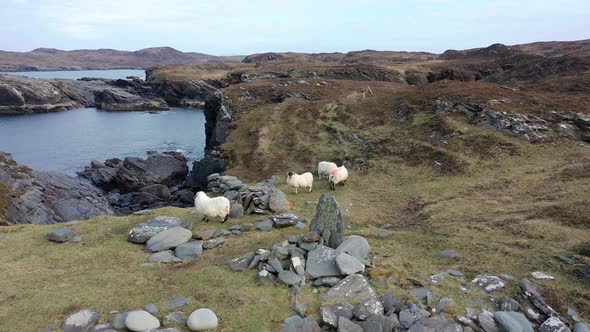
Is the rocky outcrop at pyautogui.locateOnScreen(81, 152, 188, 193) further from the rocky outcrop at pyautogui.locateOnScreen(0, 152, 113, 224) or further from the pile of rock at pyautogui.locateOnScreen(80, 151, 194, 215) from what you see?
the rocky outcrop at pyautogui.locateOnScreen(0, 152, 113, 224)

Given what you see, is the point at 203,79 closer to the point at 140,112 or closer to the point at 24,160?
the point at 140,112

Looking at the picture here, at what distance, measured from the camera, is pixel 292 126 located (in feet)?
148

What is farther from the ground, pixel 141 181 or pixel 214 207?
pixel 214 207

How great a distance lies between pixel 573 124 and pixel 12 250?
127 ft

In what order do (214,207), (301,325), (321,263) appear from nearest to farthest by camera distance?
(301,325) → (321,263) → (214,207)

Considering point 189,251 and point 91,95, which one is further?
point 91,95

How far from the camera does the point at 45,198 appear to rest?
1329 inches

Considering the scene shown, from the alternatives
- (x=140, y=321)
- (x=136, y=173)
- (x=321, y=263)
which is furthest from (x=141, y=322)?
(x=136, y=173)

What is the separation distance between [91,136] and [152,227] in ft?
235

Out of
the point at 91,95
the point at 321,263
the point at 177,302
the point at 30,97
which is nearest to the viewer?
the point at 177,302

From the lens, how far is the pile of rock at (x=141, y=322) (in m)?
11.2

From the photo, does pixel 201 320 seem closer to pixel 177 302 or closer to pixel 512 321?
pixel 177 302

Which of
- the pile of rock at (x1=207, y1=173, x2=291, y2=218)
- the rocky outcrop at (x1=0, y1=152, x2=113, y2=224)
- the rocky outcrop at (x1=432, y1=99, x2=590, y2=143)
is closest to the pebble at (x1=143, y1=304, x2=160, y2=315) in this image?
the pile of rock at (x1=207, y1=173, x2=291, y2=218)

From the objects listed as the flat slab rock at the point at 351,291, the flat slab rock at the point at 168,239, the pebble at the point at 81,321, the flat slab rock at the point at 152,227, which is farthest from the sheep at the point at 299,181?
the pebble at the point at 81,321
